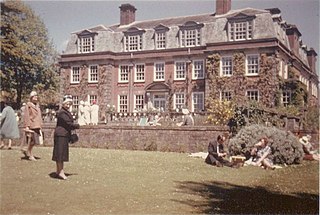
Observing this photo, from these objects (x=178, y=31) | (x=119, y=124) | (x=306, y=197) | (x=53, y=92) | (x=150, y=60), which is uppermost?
(x=178, y=31)

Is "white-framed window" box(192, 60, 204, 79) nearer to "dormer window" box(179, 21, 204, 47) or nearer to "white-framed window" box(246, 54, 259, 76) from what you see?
"dormer window" box(179, 21, 204, 47)

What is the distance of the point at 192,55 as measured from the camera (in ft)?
18.2

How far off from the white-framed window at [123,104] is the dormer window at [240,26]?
5.17 ft

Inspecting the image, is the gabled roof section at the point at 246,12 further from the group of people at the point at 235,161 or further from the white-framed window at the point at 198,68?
the group of people at the point at 235,161

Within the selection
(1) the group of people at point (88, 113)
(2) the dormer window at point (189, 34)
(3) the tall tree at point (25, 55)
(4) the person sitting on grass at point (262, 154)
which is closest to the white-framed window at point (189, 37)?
(2) the dormer window at point (189, 34)

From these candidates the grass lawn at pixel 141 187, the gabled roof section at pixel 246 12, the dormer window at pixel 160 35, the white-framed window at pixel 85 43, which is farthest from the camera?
the dormer window at pixel 160 35

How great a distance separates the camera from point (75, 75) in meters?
4.50

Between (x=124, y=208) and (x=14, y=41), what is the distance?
253cm

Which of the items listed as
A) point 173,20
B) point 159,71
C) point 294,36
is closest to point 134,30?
point 173,20

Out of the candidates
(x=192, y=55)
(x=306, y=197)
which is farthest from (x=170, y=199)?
(x=192, y=55)

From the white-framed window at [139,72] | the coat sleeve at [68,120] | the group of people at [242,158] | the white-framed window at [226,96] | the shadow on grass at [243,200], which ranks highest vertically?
the white-framed window at [139,72]

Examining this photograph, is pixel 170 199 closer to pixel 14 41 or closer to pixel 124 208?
pixel 124 208

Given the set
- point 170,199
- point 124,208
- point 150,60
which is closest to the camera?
point 124,208

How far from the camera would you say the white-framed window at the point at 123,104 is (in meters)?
4.43
